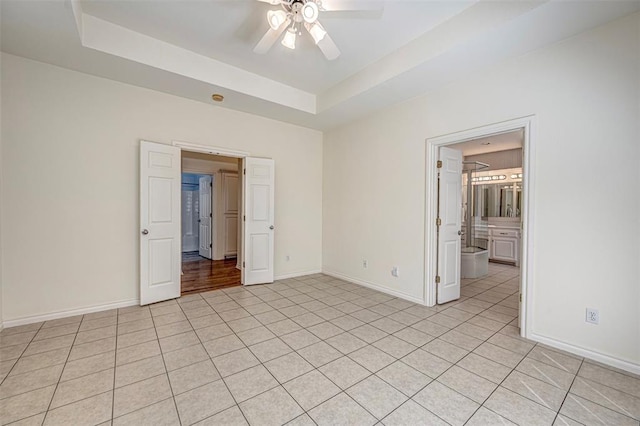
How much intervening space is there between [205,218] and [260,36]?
17.4ft

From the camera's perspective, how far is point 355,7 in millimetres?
2076

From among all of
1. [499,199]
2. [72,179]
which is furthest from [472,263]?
[72,179]

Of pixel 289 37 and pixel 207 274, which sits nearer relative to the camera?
pixel 289 37

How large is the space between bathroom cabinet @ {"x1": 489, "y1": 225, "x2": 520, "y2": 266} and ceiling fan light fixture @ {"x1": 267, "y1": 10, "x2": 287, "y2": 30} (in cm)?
662

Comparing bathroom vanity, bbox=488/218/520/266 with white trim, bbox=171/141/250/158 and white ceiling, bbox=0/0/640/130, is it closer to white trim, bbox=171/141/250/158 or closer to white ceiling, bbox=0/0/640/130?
white ceiling, bbox=0/0/640/130

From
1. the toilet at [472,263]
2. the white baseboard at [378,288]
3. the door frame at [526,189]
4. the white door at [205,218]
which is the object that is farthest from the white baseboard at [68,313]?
the toilet at [472,263]

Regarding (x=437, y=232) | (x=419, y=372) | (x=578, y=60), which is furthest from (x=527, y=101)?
(x=419, y=372)

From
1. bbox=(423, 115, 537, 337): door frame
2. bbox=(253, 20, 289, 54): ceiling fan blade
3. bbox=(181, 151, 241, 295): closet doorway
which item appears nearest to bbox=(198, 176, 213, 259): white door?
bbox=(181, 151, 241, 295): closet doorway

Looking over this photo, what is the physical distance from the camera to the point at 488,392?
188 centimetres

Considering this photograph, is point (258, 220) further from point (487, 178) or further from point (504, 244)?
point (487, 178)

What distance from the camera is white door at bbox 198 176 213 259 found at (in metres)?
6.91

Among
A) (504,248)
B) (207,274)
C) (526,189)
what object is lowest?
(207,274)

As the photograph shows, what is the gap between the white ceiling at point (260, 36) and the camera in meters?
2.24

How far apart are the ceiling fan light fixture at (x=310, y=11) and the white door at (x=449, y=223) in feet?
7.57
